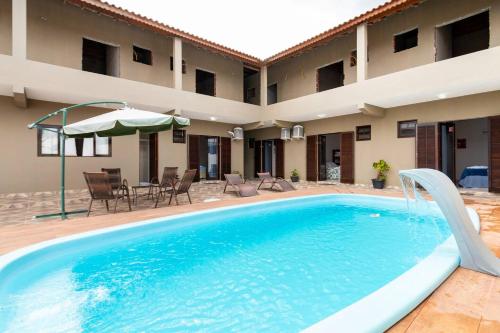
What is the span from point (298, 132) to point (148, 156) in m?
7.12

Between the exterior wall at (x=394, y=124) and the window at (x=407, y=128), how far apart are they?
0.40 ft

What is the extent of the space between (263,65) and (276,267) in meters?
10.8

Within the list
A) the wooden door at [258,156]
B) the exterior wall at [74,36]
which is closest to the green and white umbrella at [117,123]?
the exterior wall at [74,36]

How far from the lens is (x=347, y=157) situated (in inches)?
434

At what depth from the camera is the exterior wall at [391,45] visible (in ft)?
26.2

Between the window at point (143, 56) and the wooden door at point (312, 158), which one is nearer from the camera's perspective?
the window at point (143, 56)

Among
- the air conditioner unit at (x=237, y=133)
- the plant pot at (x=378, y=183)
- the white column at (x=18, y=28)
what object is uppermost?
A: the white column at (x=18, y=28)

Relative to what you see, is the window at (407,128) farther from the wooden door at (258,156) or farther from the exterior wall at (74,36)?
the exterior wall at (74,36)

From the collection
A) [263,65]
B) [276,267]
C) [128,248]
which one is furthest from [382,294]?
[263,65]

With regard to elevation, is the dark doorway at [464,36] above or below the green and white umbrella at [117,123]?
above

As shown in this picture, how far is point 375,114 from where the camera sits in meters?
9.36

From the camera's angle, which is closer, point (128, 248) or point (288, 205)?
point (128, 248)

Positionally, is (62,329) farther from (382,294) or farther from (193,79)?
(193,79)

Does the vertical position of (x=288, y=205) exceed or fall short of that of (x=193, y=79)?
it falls short
